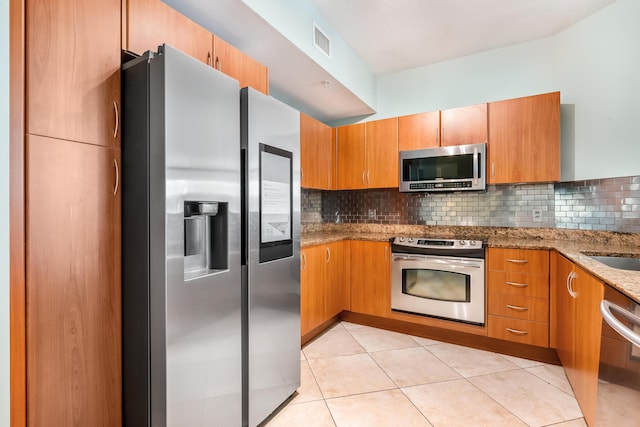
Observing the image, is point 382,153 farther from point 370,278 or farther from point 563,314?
point 563,314

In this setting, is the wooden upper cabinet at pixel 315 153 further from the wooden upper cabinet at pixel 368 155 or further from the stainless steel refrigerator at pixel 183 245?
the stainless steel refrigerator at pixel 183 245

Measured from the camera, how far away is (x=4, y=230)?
3.25 ft

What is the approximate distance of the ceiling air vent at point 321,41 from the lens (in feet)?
7.93

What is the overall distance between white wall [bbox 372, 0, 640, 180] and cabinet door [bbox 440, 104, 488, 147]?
1.23 feet

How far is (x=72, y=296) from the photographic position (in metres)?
1.14

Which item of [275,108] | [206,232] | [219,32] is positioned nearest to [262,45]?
[219,32]

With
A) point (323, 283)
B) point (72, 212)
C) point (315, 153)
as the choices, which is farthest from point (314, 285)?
point (72, 212)

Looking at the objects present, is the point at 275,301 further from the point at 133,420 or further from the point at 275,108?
the point at 275,108

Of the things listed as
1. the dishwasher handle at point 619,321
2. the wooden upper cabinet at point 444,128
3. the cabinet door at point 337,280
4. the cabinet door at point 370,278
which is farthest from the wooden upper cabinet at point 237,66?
the dishwasher handle at point 619,321

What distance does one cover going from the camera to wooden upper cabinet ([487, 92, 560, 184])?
→ 2607 millimetres

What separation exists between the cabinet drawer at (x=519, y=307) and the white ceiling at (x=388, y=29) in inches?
90.0

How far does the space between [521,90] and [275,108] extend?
260cm

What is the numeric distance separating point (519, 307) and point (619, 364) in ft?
4.41

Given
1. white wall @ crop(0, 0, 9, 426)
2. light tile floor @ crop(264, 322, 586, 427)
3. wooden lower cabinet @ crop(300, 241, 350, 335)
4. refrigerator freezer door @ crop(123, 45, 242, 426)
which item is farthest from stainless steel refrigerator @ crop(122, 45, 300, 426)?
wooden lower cabinet @ crop(300, 241, 350, 335)
